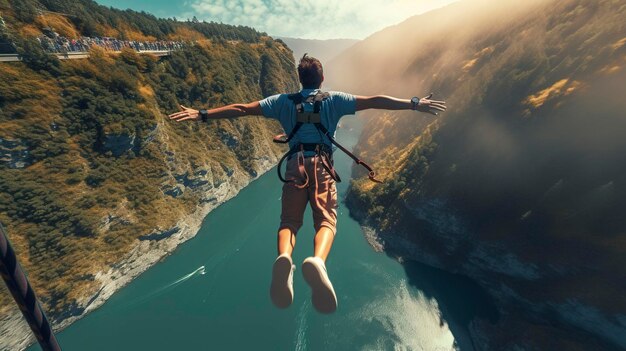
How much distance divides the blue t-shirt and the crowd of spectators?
49.0m

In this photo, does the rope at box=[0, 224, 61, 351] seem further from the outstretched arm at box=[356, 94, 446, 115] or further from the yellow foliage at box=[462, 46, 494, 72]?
the yellow foliage at box=[462, 46, 494, 72]

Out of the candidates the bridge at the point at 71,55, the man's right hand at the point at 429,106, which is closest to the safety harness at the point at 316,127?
the man's right hand at the point at 429,106

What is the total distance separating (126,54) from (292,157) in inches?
2253

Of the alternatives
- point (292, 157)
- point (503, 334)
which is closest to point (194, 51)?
point (292, 157)

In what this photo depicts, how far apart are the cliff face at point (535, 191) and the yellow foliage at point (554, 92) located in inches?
6.3

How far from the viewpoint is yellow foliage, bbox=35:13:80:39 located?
40.1 m

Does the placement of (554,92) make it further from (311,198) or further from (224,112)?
(224,112)

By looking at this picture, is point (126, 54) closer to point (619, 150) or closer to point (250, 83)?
point (250, 83)

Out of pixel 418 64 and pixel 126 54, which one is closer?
pixel 126 54

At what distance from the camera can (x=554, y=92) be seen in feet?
117

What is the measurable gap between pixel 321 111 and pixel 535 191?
128 feet

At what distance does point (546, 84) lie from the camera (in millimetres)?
37656

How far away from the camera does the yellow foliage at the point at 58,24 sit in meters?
40.1

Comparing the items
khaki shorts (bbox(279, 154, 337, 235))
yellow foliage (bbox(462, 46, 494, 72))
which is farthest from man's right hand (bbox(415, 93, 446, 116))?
yellow foliage (bbox(462, 46, 494, 72))
